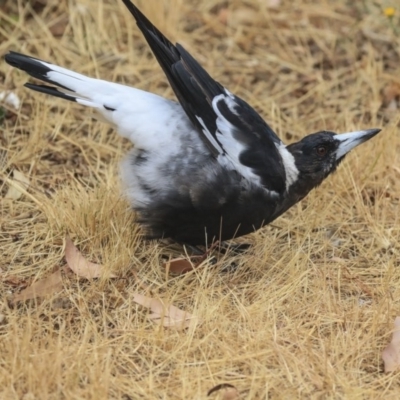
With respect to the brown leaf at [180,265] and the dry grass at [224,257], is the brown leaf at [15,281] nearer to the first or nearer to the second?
the dry grass at [224,257]

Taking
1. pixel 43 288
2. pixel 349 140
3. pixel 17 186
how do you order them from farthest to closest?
pixel 17 186 → pixel 349 140 → pixel 43 288

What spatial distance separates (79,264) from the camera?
154 inches

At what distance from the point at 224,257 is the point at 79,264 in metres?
0.73

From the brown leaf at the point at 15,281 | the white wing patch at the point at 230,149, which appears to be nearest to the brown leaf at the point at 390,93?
the white wing patch at the point at 230,149

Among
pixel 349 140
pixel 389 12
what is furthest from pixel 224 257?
pixel 389 12

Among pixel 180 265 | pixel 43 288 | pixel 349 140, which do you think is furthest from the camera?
pixel 349 140

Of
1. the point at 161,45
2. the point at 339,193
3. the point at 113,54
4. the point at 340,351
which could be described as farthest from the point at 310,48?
the point at 340,351

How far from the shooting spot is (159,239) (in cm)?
423

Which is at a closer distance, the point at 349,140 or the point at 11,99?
the point at 349,140

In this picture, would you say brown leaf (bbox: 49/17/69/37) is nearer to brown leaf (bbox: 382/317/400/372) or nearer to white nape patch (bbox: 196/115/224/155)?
white nape patch (bbox: 196/115/224/155)

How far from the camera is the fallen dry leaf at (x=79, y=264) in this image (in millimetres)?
3848

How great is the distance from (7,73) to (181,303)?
2.49 m

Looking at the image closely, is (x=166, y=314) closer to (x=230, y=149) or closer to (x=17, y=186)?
(x=230, y=149)

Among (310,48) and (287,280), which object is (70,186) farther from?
(310,48)
